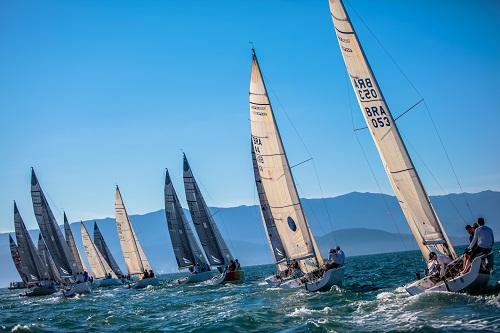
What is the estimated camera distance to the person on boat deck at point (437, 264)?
62.6ft

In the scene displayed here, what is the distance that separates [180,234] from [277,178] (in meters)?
27.2

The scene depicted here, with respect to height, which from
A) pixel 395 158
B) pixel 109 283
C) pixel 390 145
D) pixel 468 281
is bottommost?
pixel 468 281

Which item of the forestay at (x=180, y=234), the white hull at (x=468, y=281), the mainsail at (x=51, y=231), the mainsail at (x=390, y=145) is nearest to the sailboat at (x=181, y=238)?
the forestay at (x=180, y=234)

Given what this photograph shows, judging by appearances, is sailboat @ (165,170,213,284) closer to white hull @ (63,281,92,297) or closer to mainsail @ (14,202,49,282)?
white hull @ (63,281,92,297)

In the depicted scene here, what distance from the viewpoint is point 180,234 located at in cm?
5497

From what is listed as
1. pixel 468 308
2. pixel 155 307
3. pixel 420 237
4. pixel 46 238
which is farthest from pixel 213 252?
pixel 468 308

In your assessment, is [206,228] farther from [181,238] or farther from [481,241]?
[481,241]

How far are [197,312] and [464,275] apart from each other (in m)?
11.1

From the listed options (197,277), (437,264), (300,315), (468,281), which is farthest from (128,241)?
(468,281)

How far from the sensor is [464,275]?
17.8 metres

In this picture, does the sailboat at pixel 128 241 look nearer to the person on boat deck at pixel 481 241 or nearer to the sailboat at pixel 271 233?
the sailboat at pixel 271 233

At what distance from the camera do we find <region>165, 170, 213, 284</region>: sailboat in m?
54.1

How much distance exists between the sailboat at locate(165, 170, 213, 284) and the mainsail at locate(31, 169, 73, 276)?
36.5ft

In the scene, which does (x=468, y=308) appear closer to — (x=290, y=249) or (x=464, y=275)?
(x=464, y=275)
